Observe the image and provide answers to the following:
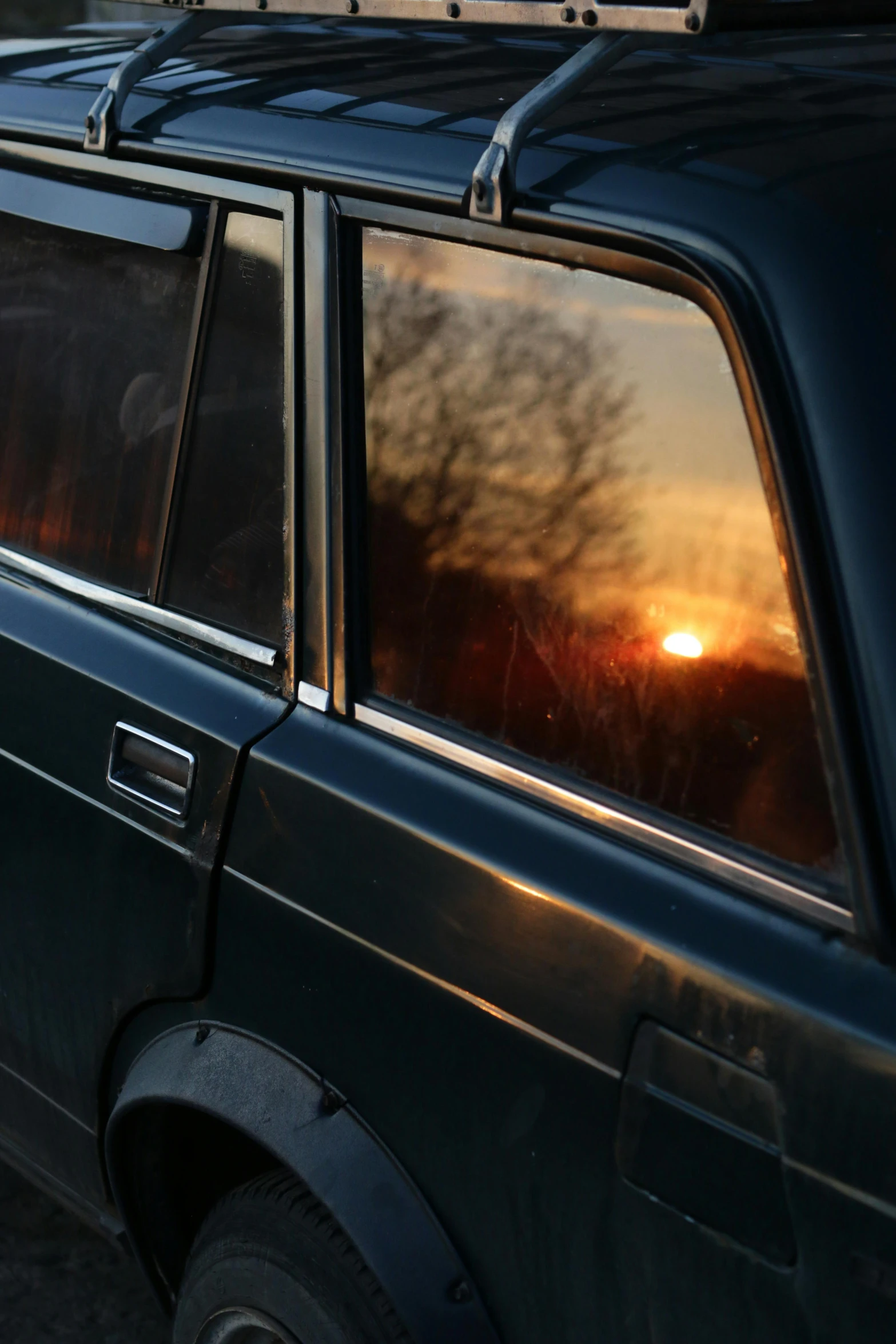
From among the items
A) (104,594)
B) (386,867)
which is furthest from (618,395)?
(104,594)

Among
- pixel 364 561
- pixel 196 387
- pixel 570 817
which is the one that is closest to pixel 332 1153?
pixel 570 817

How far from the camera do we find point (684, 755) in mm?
1464

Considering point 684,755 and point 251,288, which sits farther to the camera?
point 251,288

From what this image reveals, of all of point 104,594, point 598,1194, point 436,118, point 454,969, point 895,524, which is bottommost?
point 598,1194

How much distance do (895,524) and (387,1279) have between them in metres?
1.01

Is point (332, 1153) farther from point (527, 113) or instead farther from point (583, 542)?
point (527, 113)

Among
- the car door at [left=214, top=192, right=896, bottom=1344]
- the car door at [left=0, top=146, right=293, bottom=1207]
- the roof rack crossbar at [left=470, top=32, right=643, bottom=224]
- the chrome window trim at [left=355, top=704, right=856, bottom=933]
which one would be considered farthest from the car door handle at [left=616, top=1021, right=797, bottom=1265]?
the roof rack crossbar at [left=470, top=32, right=643, bottom=224]

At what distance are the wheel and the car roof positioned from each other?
4.15 feet

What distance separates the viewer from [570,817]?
61.5 inches

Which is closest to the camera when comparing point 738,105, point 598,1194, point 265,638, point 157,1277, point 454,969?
point 598,1194

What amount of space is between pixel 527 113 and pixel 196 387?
0.71m

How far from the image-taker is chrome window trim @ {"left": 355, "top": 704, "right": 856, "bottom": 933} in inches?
53.1

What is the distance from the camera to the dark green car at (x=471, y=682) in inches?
52.6

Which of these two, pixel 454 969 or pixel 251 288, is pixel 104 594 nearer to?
pixel 251 288
